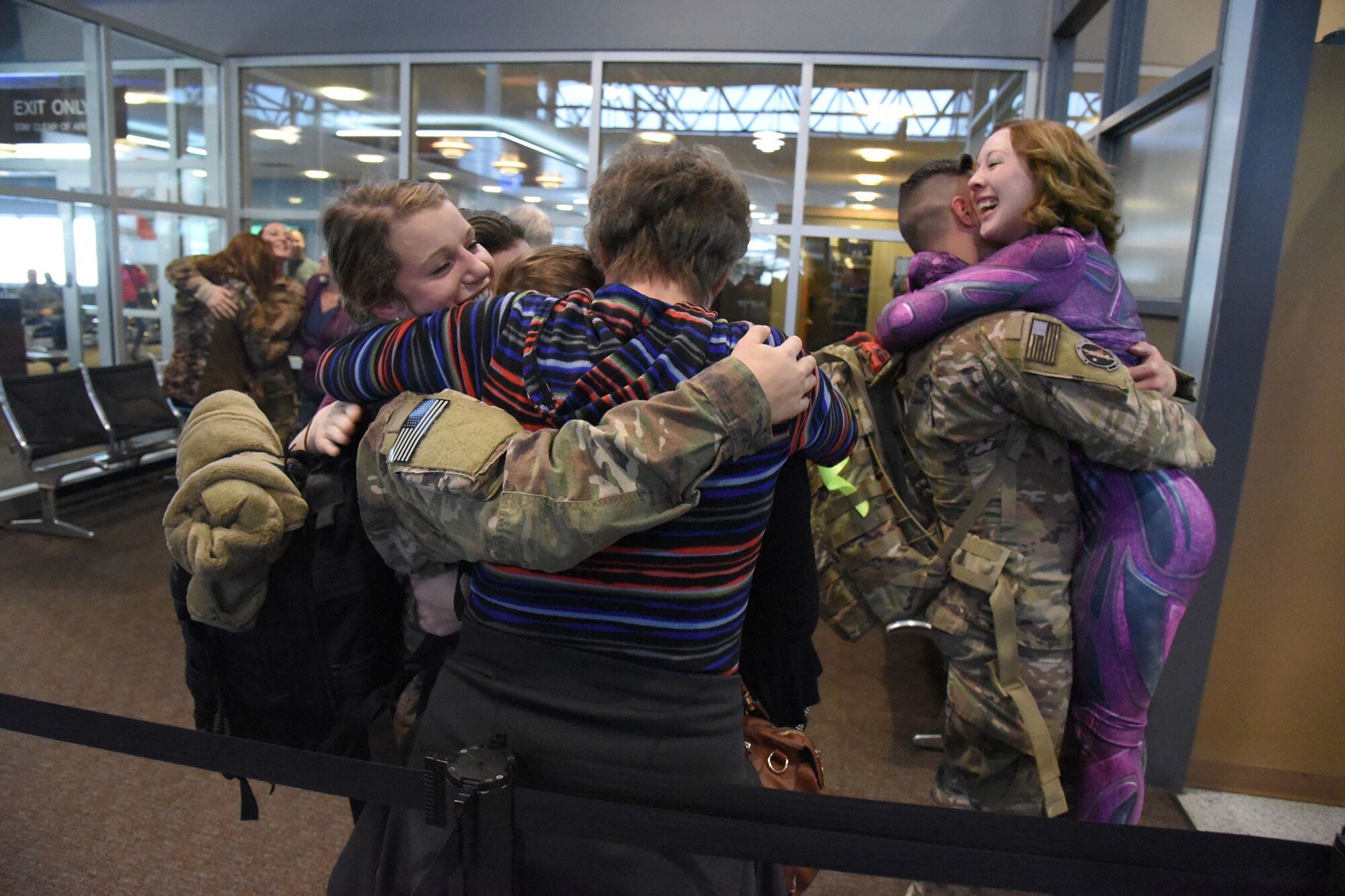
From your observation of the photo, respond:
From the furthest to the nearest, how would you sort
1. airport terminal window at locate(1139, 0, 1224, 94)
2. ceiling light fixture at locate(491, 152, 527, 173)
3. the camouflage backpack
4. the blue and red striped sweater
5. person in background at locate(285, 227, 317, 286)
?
1. ceiling light fixture at locate(491, 152, 527, 173)
2. person in background at locate(285, 227, 317, 286)
3. airport terminal window at locate(1139, 0, 1224, 94)
4. the camouflage backpack
5. the blue and red striped sweater

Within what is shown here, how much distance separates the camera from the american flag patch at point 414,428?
2.93 feet

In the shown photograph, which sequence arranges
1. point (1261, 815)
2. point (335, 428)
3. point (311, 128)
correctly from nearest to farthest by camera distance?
point (335, 428) → point (1261, 815) → point (311, 128)

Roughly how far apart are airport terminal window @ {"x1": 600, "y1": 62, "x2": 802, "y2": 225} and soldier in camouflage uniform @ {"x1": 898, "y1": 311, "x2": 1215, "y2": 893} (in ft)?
15.6

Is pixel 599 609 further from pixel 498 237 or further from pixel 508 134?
pixel 508 134

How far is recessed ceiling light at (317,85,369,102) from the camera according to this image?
22.1ft

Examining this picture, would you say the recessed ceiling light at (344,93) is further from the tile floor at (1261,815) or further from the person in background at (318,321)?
the tile floor at (1261,815)

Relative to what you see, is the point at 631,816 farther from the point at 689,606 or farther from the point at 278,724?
the point at 278,724

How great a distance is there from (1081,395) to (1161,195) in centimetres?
181

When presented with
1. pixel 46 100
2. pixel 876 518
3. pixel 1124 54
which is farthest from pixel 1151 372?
pixel 46 100

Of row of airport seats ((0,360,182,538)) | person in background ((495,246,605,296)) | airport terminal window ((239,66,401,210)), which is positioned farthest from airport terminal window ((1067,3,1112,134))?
row of airport seats ((0,360,182,538))

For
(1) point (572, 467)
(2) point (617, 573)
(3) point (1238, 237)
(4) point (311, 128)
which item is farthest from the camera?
(4) point (311, 128)

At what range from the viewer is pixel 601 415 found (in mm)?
930

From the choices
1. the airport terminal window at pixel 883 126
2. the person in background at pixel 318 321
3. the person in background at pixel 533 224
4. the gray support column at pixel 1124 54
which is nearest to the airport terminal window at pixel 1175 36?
the gray support column at pixel 1124 54

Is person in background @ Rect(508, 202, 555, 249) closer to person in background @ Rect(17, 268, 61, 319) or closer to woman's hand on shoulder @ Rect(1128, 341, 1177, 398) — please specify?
woman's hand on shoulder @ Rect(1128, 341, 1177, 398)
